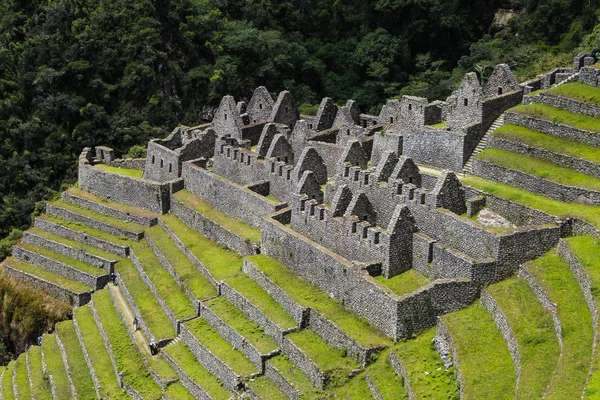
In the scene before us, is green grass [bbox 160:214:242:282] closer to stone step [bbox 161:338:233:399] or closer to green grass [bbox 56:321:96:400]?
stone step [bbox 161:338:233:399]

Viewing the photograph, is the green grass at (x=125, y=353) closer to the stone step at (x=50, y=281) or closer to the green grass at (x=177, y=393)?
the green grass at (x=177, y=393)

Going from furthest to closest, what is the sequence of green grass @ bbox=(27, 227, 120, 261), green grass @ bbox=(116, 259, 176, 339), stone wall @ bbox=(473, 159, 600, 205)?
green grass @ bbox=(27, 227, 120, 261) → green grass @ bbox=(116, 259, 176, 339) → stone wall @ bbox=(473, 159, 600, 205)

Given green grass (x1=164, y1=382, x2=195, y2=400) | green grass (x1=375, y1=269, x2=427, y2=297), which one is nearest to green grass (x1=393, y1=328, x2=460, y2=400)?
green grass (x1=375, y1=269, x2=427, y2=297)

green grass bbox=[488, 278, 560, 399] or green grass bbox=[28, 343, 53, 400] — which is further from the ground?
green grass bbox=[488, 278, 560, 399]

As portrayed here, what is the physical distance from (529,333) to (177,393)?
14.9m

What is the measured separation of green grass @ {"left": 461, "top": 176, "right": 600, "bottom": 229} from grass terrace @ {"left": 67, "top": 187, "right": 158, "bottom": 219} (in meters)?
19.2

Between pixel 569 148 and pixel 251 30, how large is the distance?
4089cm

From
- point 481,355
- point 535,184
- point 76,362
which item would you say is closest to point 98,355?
point 76,362

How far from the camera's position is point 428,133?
44.4m

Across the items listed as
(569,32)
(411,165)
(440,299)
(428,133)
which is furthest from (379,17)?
(440,299)

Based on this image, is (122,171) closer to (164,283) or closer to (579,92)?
(164,283)

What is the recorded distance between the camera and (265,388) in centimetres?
3597

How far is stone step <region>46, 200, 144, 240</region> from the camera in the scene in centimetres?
5200

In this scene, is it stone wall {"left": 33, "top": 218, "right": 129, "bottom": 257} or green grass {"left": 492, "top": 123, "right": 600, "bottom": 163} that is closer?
green grass {"left": 492, "top": 123, "right": 600, "bottom": 163}
